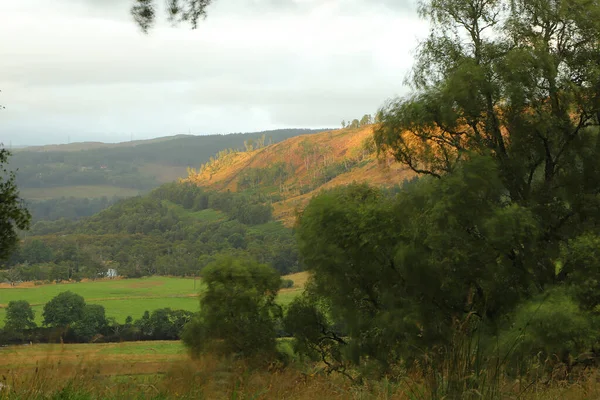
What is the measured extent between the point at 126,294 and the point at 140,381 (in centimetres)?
16241

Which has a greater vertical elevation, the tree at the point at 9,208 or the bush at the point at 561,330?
the tree at the point at 9,208

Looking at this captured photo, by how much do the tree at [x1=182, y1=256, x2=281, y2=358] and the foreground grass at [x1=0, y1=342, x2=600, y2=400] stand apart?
2737 centimetres

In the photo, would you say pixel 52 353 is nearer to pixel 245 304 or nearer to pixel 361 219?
pixel 361 219

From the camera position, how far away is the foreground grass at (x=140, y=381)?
5387 millimetres

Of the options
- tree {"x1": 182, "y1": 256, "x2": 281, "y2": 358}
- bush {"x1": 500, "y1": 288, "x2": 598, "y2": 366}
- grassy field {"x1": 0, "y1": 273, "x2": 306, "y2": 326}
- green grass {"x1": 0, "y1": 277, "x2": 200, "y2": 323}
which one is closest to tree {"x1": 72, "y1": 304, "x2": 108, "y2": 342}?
green grass {"x1": 0, "y1": 277, "x2": 200, "y2": 323}

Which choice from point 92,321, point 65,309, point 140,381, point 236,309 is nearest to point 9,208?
point 140,381

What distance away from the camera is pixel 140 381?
5875mm

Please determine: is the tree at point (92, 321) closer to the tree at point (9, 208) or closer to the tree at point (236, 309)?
the tree at point (236, 309)

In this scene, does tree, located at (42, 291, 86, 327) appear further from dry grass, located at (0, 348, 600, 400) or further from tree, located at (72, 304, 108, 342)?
dry grass, located at (0, 348, 600, 400)

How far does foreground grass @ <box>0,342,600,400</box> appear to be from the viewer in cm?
539

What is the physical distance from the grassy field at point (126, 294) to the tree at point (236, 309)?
8203 cm

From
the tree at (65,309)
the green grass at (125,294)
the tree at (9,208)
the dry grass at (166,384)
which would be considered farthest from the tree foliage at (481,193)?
the green grass at (125,294)

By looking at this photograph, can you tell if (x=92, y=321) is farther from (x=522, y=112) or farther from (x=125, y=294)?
(x=522, y=112)

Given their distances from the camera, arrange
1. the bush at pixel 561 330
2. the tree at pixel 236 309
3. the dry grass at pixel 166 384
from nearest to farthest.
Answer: the dry grass at pixel 166 384 → the bush at pixel 561 330 → the tree at pixel 236 309
